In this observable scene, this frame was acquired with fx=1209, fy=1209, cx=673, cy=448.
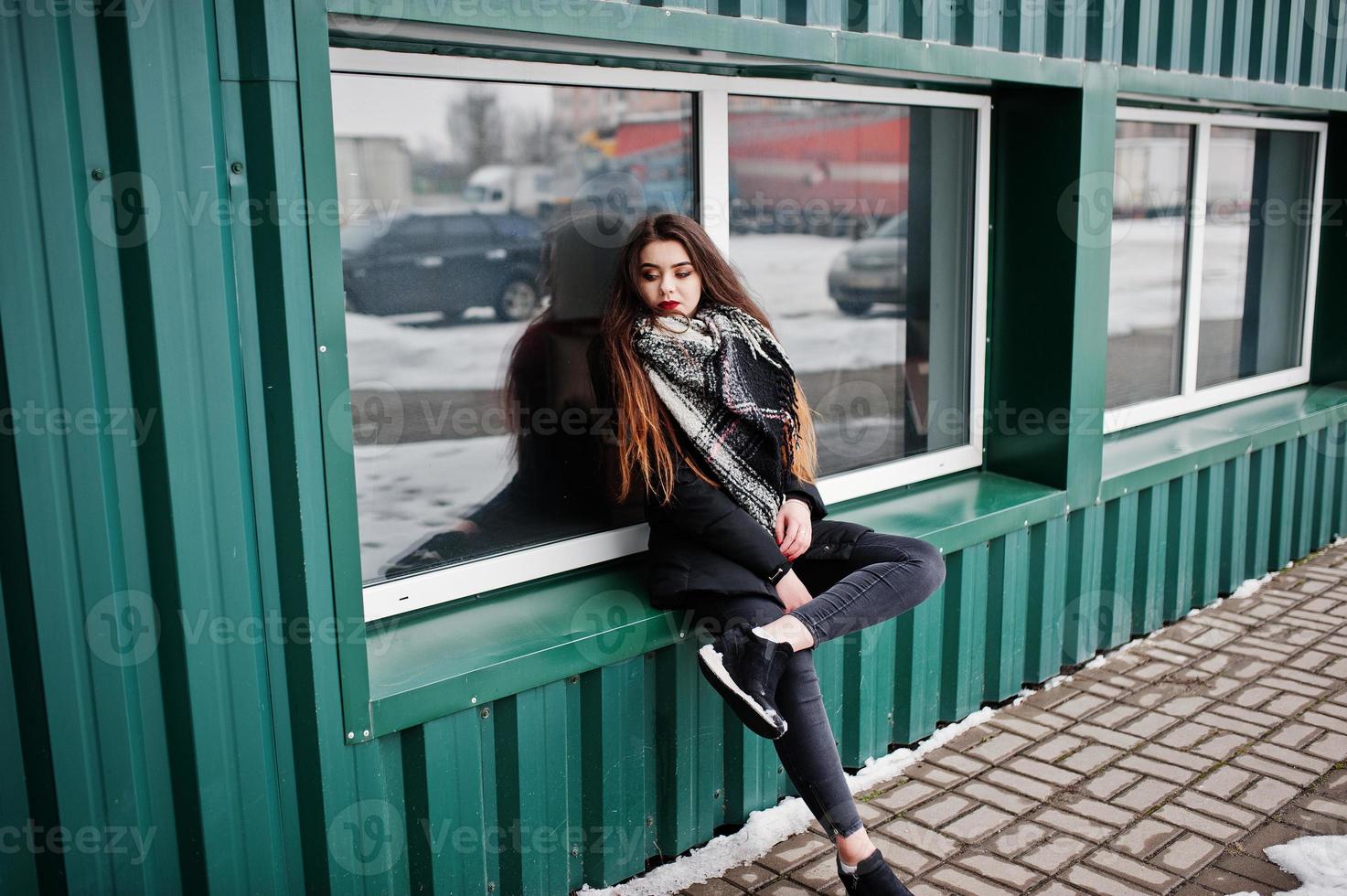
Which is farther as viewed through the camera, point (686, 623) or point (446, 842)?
point (686, 623)

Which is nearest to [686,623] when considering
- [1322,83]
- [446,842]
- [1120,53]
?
[446,842]

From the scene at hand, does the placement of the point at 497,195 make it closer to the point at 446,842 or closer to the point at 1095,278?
the point at 446,842

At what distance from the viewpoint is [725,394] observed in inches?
117

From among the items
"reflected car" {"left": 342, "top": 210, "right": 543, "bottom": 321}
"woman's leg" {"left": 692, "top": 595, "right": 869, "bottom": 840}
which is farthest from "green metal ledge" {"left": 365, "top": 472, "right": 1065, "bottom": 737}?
"reflected car" {"left": 342, "top": 210, "right": 543, "bottom": 321}

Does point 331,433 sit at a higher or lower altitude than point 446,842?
higher

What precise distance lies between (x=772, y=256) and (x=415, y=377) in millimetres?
1278

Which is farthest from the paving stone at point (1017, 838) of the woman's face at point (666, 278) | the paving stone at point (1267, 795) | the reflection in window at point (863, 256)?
the woman's face at point (666, 278)

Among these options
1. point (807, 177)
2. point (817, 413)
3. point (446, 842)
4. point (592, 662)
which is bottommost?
point (446, 842)

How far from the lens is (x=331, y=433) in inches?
Result: 93.4

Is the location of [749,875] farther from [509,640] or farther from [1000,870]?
[509,640]

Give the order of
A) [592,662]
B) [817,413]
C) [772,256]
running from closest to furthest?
[592,662], [772,256], [817,413]

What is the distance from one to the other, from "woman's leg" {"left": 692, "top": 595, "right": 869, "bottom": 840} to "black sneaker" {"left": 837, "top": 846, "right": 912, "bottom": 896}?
0.09 feet

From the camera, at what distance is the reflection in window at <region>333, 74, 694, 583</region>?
275 centimetres

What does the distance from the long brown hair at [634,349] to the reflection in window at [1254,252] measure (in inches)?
128
